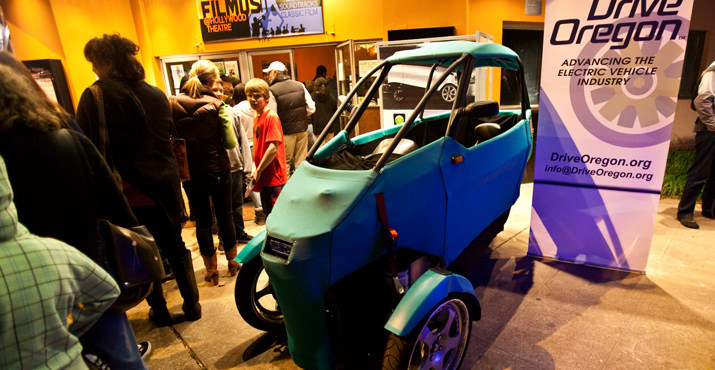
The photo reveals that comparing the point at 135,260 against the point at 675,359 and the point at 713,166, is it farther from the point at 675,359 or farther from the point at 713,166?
the point at 713,166

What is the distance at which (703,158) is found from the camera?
4.29m

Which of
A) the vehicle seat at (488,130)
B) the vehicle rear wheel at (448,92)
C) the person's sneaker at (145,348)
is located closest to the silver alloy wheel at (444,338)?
Answer: the vehicle seat at (488,130)

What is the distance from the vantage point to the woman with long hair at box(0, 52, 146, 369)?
147 centimetres

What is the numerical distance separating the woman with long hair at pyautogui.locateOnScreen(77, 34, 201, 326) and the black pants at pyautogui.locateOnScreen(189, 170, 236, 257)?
421 millimetres

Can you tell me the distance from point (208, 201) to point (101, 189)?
5.07 ft

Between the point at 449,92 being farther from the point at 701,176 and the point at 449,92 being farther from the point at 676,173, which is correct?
the point at 676,173

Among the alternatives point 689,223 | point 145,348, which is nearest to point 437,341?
point 145,348

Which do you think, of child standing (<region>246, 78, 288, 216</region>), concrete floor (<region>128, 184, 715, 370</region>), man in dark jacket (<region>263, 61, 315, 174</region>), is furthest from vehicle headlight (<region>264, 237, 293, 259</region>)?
man in dark jacket (<region>263, 61, 315, 174</region>)

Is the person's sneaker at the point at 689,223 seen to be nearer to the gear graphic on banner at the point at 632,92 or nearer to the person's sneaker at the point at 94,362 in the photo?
the gear graphic on banner at the point at 632,92

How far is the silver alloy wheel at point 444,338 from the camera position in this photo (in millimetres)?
2104

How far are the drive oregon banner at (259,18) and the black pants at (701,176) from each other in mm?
6797

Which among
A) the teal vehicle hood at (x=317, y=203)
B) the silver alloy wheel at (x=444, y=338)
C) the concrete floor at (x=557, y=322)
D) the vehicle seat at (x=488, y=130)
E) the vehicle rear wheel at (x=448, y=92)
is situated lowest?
the concrete floor at (x=557, y=322)

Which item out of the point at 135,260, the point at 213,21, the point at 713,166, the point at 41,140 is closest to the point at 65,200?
the point at 41,140

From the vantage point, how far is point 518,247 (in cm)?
403
